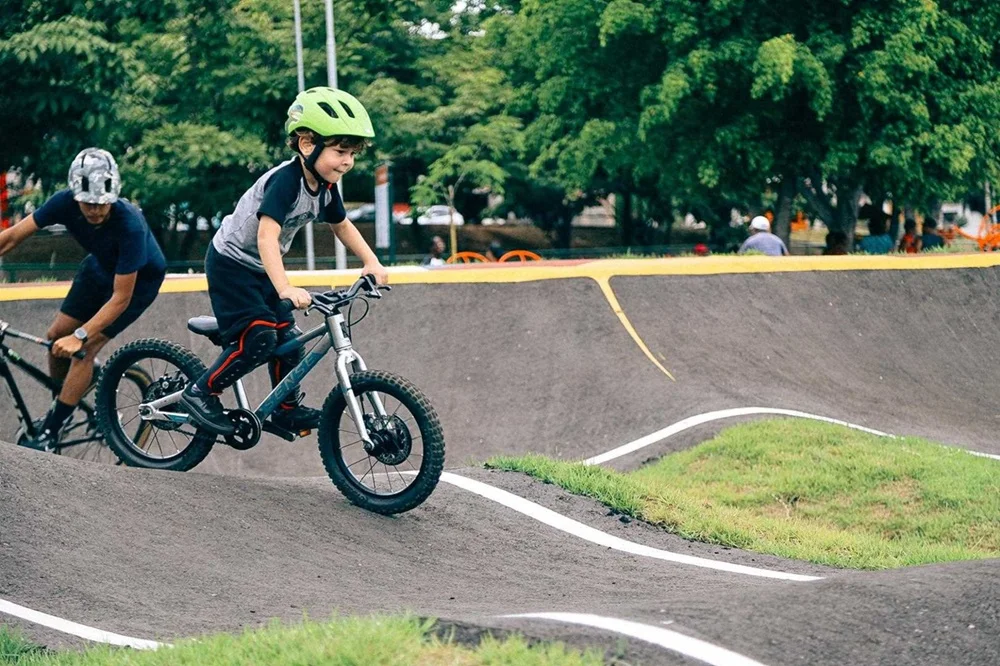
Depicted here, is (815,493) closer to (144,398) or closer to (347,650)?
(144,398)

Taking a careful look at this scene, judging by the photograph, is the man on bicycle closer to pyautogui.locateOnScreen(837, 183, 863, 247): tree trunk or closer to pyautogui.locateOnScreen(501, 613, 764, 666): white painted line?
pyautogui.locateOnScreen(501, 613, 764, 666): white painted line

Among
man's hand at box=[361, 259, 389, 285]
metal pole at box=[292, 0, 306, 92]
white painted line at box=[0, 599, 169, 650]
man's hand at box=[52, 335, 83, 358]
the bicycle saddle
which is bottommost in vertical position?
white painted line at box=[0, 599, 169, 650]

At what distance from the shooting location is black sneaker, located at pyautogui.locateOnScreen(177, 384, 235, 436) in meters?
7.21

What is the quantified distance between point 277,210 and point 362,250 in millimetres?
605

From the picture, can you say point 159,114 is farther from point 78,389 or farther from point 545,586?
point 545,586

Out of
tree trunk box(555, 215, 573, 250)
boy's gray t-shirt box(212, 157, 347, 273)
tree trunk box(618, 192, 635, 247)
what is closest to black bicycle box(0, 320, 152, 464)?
boy's gray t-shirt box(212, 157, 347, 273)

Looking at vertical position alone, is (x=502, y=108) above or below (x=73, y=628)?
above

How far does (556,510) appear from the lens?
26.8ft

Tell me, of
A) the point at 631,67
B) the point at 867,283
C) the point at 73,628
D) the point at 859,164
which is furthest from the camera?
the point at 631,67

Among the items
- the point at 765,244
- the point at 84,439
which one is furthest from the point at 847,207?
the point at 84,439

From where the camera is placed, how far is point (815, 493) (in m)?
9.18

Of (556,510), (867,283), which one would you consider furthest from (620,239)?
(556,510)

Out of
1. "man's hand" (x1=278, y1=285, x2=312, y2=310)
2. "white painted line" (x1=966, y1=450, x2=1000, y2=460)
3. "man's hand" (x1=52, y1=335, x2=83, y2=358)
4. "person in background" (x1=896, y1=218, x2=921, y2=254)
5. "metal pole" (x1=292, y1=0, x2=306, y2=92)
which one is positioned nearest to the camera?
"man's hand" (x1=278, y1=285, x2=312, y2=310)

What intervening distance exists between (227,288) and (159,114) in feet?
73.2
